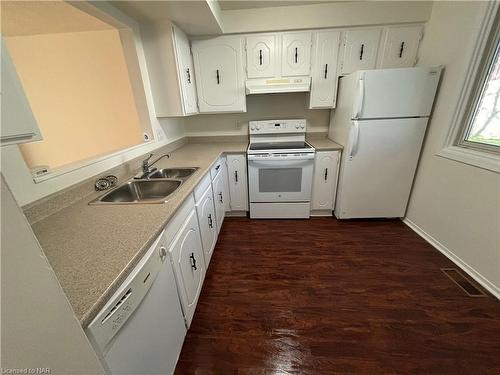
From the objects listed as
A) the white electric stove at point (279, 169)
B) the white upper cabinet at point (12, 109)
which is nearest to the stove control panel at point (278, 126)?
the white electric stove at point (279, 169)

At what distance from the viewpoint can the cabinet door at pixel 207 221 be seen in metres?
1.60

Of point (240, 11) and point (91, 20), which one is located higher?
point (240, 11)

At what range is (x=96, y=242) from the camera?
31.9 inches

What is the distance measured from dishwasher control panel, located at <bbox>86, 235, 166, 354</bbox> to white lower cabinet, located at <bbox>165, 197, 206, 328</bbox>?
0.17 m

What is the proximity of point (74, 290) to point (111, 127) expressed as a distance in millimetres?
2313

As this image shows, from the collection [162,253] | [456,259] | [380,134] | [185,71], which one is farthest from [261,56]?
[456,259]

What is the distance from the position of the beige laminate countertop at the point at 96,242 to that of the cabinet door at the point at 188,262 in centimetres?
22

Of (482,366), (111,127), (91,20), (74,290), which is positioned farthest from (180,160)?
(482,366)

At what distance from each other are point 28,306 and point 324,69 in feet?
9.31

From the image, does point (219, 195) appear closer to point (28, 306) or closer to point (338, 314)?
point (338, 314)

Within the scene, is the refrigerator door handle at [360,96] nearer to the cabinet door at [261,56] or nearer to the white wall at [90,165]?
the cabinet door at [261,56]

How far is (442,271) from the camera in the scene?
1.72 metres

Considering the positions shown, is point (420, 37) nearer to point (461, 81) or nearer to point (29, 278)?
point (461, 81)

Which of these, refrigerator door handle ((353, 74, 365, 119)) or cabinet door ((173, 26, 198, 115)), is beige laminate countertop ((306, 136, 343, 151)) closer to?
refrigerator door handle ((353, 74, 365, 119))
